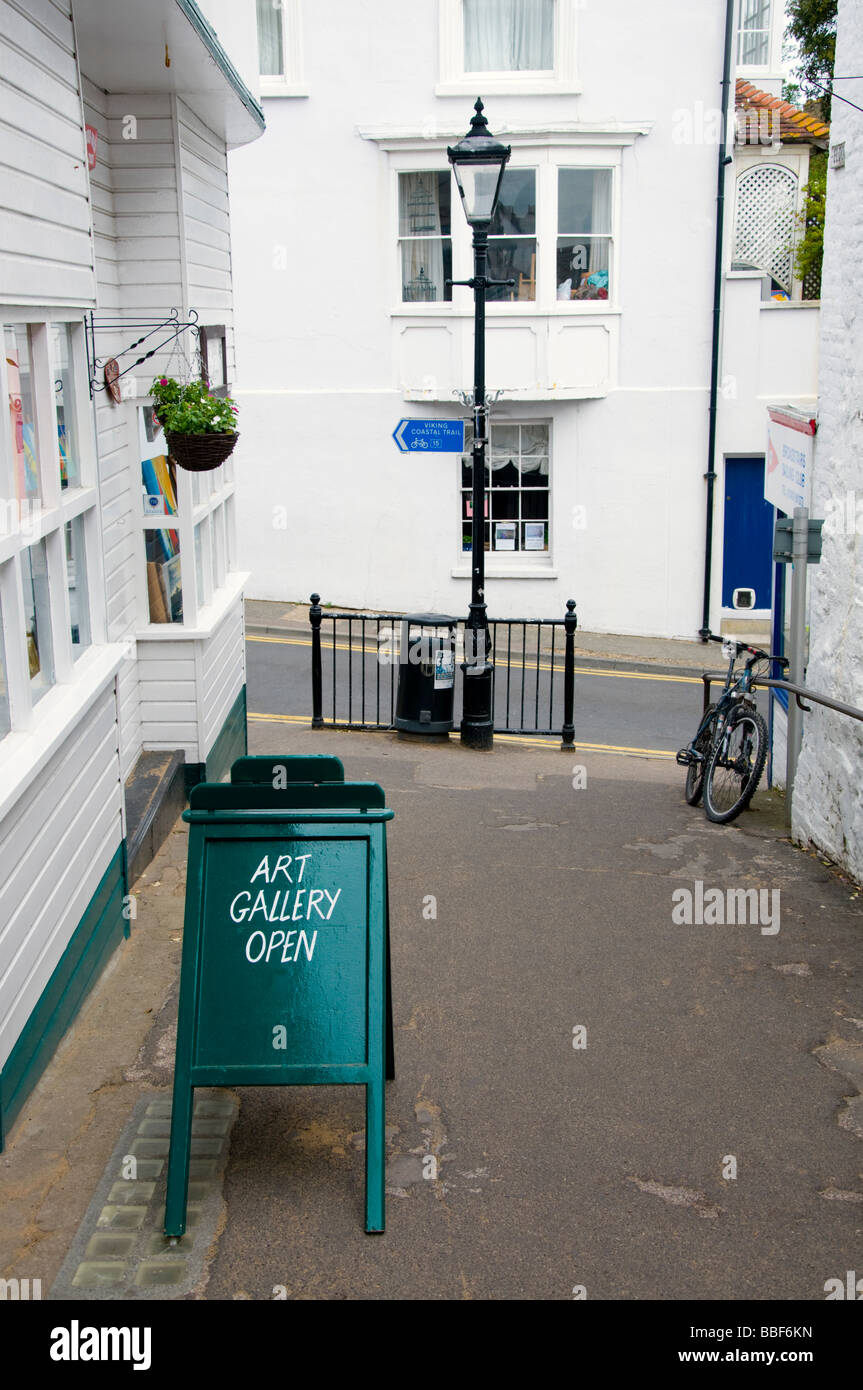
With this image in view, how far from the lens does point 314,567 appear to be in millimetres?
19938

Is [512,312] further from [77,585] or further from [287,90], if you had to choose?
[77,585]

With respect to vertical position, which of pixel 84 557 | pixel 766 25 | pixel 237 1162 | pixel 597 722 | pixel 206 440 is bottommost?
pixel 597 722

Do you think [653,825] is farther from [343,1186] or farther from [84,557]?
[343,1186]

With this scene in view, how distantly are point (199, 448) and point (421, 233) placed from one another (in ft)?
41.2

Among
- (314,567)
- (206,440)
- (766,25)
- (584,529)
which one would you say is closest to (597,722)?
(584,529)

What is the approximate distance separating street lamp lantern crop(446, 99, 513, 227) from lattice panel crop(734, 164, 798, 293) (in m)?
11.5

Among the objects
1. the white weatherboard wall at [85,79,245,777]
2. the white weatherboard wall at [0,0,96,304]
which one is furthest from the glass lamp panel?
the white weatherboard wall at [0,0,96,304]

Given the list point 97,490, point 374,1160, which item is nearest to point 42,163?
point 97,490

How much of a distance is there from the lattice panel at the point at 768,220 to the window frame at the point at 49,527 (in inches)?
706

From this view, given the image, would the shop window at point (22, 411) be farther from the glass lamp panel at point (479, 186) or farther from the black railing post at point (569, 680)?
the black railing post at point (569, 680)

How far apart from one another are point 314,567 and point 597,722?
6551mm

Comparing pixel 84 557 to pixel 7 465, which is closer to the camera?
pixel 7 465

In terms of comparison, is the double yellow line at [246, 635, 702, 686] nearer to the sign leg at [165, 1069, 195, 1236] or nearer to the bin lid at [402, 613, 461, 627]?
the bin lid at [402, 613, 461, 627]

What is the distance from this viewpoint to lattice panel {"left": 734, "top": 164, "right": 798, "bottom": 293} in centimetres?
2139
